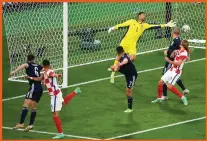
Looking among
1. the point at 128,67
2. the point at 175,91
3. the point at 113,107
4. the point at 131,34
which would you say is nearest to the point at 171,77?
the point at 175,91

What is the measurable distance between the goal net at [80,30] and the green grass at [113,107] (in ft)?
0.66

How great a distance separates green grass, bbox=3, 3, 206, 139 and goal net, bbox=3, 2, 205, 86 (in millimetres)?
200

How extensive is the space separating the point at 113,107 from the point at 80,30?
8.27m

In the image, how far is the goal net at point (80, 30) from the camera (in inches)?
1102

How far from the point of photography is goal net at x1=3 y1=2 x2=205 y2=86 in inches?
1102

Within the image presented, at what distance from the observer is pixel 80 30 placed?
3209 cm


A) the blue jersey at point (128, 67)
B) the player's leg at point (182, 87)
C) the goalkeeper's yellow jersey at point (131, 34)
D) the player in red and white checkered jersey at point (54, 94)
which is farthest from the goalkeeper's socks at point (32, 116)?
the goalkeeper's yellow jersey at point (131, 34)

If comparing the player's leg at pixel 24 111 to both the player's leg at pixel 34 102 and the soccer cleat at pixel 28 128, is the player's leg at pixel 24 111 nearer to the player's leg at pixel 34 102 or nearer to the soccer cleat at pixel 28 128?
the player's leg at pixel 34 102

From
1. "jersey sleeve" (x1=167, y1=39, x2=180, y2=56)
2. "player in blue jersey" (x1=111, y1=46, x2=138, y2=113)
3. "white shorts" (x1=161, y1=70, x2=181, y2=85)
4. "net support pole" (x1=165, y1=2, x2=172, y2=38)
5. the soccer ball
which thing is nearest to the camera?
"player in blue jersey" (x1=111, y1=46, x2=138, y2=113)

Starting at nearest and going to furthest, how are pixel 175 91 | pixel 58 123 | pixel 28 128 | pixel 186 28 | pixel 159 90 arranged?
pixel 58 123, pixel 28 128, pixel 175 91, pixel 159 90, pixel 186 28

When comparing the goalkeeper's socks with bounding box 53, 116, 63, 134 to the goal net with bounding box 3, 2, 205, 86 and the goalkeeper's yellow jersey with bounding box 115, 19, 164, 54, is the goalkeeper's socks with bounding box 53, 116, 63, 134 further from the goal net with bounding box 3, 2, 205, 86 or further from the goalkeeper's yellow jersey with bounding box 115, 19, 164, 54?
the goalkeeper's yellow jersey with bounding box 115, 19, 164, 54

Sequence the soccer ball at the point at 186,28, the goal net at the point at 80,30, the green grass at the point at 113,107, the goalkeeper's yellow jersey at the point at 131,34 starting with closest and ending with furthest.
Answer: the green grass at the point at 113,107 < the goalkeeper's yellow jersey at the point at 131,34 < the goal net at the point at 80,30 < the soccer ball at the point at 186,28

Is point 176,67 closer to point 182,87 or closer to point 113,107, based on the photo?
point 182,87

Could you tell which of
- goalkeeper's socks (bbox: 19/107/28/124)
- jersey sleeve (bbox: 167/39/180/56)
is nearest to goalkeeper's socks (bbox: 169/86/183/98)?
jersey sleeve (bbox: 167/39/180/56)
